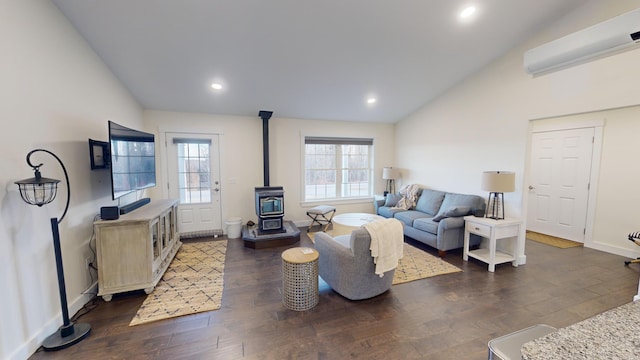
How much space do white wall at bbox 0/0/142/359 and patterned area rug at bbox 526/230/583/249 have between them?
21.7 feet

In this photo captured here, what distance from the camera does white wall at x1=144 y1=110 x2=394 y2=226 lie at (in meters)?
4.68

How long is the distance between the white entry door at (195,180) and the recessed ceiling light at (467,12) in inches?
166

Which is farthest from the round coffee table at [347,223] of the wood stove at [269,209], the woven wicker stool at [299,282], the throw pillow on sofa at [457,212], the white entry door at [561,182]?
the white entry door at [561,182]

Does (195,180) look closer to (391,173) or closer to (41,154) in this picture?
(41,154)

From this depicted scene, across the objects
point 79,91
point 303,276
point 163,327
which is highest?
point 79,91

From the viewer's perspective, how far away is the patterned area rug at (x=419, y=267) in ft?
10.5

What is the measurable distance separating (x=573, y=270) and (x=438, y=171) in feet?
7.64

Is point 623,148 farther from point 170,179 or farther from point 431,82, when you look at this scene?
point 170,179

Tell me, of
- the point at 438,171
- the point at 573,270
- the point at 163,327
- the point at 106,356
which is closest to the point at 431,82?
the point at 438,171

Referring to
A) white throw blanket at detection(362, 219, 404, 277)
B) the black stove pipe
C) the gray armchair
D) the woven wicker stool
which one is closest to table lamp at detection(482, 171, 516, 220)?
white throw blanket at detection(362, 219, 404, 277)

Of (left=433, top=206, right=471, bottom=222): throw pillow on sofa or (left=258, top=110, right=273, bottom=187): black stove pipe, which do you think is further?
(left=258, top=110, right=273, bottom=187): black stove pipe

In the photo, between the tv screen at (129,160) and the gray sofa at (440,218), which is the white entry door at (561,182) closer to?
the gray sofa at (440,218)

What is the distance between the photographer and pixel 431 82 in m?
4.29

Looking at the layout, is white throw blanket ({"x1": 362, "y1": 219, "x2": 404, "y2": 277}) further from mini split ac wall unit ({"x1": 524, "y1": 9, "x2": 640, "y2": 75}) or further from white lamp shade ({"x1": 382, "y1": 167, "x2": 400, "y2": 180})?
white lamp shade ({"x1": 382, "y1": 167, "x2": 400, "y2": 180})
